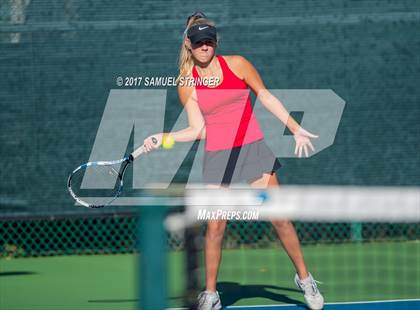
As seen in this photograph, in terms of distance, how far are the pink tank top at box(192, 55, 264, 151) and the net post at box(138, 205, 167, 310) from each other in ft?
9.89

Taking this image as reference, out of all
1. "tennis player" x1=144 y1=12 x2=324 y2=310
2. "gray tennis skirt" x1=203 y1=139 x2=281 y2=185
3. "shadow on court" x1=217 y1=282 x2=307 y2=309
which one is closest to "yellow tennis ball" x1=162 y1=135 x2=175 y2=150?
"tennis player" x1=144 y1=12 x2=324 y2=310

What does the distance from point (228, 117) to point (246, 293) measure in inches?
41.7

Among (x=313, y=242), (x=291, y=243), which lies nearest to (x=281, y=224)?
(x=291, y=243)

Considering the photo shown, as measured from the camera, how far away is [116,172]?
6.97 meters

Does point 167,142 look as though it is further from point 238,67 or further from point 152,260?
point 152,260

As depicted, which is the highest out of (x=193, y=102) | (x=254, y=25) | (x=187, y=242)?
(x=254, y=25)

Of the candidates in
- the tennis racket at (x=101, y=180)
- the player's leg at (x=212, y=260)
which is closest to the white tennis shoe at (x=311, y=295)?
the player's leg at (x=212, y=260)

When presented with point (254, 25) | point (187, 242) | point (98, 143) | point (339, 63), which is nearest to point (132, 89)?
point (98, 143)

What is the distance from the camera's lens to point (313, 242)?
775 centimetres

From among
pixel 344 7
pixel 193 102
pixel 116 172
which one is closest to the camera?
pixel 193 102

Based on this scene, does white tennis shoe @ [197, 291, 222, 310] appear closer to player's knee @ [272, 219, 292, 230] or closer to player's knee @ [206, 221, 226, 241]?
player's knee @ [206, 221, 226, 241]

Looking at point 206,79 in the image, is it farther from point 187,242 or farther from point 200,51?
point 187,242

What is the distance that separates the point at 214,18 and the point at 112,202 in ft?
4.62

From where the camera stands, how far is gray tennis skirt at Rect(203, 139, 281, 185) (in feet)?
19.9
